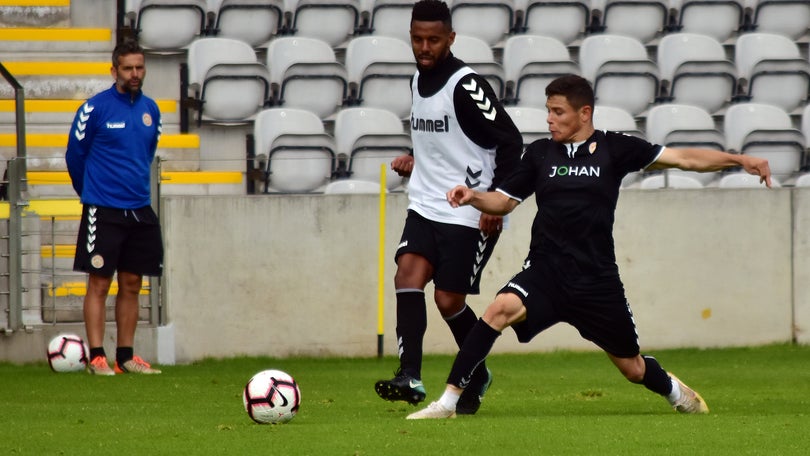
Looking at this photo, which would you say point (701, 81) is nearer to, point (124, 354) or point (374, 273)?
point (374, 273)

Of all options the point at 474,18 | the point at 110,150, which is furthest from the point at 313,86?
the point at 110,150

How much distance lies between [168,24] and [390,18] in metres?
2.39

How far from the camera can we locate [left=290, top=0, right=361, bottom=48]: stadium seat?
14.2m

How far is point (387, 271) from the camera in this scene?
11.2 m

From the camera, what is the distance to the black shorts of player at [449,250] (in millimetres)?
6789

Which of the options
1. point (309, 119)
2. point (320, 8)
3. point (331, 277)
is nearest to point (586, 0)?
point (320, 8)

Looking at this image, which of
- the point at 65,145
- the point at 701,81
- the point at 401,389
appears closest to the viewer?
the point at 401,389

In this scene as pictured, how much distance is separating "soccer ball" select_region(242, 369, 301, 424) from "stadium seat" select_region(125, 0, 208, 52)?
25.3 feet

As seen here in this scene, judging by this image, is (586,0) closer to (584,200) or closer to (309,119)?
(309,119)

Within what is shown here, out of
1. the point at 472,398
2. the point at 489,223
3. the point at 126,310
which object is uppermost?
the point at 489,223

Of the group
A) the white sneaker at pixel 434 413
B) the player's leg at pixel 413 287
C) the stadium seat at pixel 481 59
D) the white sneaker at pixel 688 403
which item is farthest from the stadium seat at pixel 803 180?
the white sneaker at pixel 434 413

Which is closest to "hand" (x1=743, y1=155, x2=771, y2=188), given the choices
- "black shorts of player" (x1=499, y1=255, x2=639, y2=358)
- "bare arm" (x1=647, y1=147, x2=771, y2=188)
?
"bare arm" (x1=647, y1=147, x2=771, y2=188)

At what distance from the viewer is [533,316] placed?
21.1ft

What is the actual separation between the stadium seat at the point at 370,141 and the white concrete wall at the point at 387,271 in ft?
1.04
